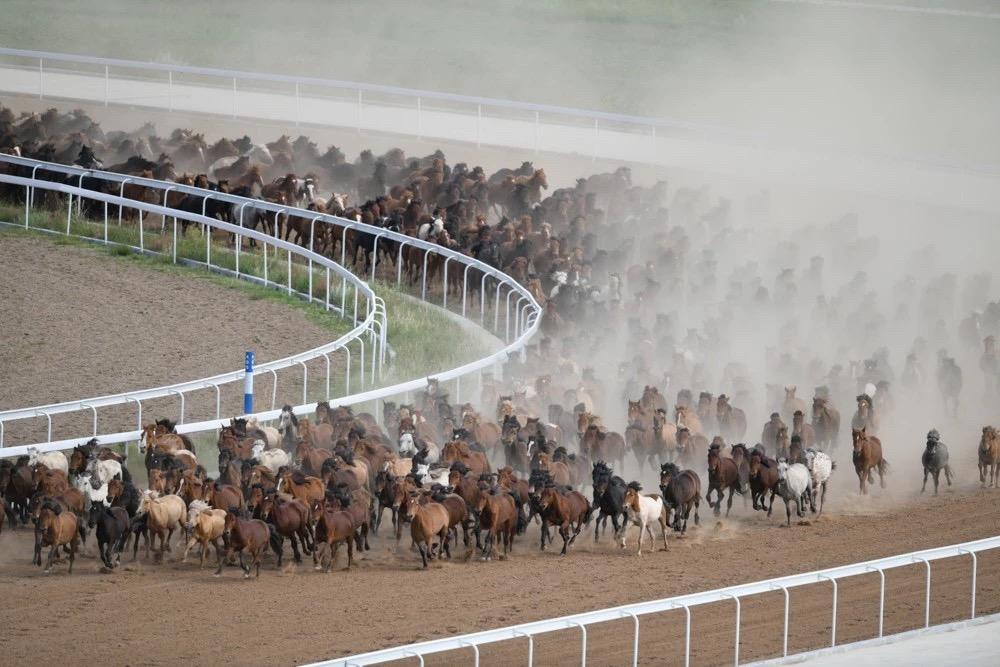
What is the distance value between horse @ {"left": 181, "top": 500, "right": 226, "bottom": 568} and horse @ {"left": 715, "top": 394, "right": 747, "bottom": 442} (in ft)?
20.6

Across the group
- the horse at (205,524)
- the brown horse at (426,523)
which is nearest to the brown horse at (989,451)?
the brown horse at (426,523)

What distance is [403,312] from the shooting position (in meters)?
23.9

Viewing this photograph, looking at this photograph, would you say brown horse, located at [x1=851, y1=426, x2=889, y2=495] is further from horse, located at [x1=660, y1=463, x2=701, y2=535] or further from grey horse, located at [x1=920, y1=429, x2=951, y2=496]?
horse, located at [x1=660, y1=463, x2=701, y2=535]

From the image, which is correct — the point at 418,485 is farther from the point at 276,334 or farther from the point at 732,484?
the point at 276,334

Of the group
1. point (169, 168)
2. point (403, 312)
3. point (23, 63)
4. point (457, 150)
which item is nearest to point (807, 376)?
point (403, 312)

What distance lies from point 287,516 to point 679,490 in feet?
11.6

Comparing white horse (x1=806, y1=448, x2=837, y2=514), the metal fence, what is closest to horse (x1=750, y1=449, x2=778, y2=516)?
white horse (x1=806, y1=448, x2=837, y2=514)

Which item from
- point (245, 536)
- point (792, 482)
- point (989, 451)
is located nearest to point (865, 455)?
point (989, 451)

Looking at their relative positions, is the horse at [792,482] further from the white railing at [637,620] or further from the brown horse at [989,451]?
the white railing at [637,620]

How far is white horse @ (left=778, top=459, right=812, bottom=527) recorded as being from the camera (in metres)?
Result: 17.2

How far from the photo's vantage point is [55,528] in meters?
15.1

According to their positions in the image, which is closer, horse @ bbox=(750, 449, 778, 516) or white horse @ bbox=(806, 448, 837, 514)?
horse @ bbox=(750, 449, 778, 516)

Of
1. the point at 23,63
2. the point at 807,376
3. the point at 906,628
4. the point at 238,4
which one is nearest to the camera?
the point at 906,628

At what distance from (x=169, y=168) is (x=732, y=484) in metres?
14.4
